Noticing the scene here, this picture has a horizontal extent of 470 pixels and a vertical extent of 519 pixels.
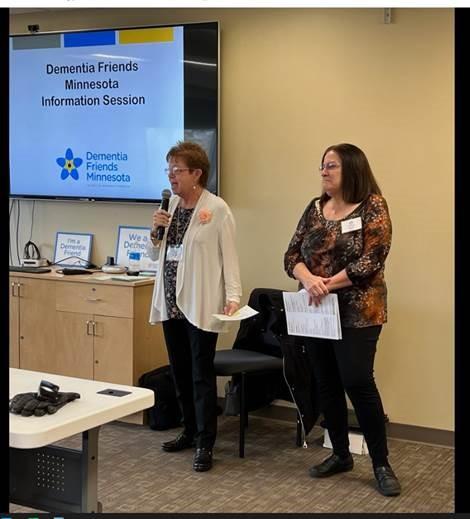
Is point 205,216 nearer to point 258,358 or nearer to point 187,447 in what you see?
point 258,358

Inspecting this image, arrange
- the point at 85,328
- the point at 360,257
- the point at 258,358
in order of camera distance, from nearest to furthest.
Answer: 1. the point at 360,257
2. the point at 258,358
3. the point at 85,328

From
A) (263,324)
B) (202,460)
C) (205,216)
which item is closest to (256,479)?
(202,460)

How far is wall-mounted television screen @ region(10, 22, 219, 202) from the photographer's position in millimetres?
4730

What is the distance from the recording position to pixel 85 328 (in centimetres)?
→ 468

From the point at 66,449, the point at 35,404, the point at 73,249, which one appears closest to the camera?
the point at 35,404

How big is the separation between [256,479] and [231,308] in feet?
2.69

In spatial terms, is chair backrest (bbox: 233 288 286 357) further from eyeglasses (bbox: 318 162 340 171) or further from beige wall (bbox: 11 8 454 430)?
eyeglasses (bbox: 318 162 340 171)

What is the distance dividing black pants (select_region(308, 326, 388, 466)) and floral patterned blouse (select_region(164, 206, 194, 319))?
68 centimetres

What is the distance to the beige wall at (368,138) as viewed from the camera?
4238mm

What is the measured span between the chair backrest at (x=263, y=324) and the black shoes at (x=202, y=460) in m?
0.74

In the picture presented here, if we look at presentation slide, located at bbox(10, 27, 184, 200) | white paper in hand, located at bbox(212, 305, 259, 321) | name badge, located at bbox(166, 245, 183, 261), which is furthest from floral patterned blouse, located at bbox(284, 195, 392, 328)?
presentation slide, located at bbox(10, 27, 184, 200)

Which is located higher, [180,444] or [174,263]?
[174,263]

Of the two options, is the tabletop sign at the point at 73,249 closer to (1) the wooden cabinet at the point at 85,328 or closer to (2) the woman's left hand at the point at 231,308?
(1) the wooden cabinet at the point at 85,328
